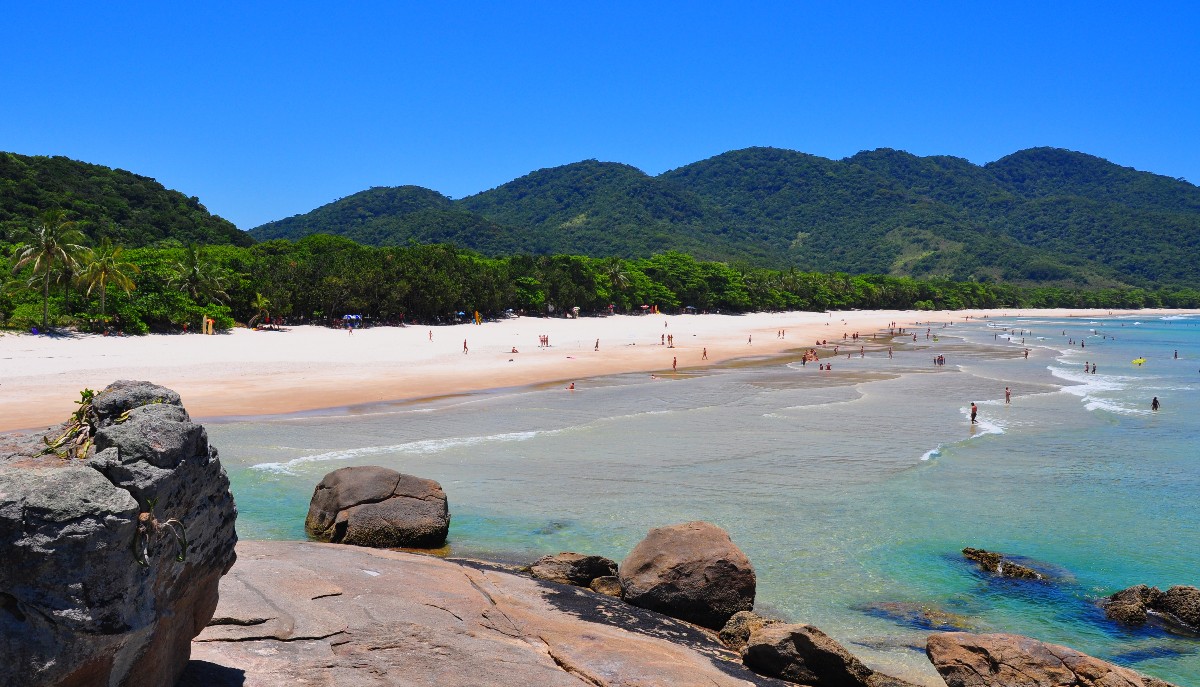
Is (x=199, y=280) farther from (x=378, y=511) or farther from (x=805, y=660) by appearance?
(x=805, y=660)

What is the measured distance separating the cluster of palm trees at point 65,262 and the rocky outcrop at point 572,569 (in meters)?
48.2

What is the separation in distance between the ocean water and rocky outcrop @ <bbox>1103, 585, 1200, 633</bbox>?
1.22ft

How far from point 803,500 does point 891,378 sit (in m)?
32.0

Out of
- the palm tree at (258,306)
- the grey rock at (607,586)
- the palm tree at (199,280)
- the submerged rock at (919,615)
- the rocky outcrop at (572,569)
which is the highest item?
the palm tree at (199,280)

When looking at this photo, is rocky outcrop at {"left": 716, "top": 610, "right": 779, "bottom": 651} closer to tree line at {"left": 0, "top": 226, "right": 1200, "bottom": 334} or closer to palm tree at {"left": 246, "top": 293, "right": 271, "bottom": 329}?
tree line at {"left": 0, "top": 226, "right": 1200, "bottom": 334}

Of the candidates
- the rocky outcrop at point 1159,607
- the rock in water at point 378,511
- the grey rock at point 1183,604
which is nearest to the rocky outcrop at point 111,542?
the rock in water at point 378,511

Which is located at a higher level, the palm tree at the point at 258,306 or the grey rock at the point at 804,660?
the palm tree at the point at 258,306

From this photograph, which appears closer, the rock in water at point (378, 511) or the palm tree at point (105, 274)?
the rock in water at point (378, 511)

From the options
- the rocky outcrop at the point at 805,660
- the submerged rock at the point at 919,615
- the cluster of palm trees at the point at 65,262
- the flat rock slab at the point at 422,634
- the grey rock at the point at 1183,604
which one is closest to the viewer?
the flat rock slab at the point at 422,634

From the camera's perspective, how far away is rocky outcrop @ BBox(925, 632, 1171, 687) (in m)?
9.49

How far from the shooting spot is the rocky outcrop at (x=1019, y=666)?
374 inches

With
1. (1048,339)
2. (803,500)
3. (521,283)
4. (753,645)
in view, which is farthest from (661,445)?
(1048,339)

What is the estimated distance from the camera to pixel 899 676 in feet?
36.1

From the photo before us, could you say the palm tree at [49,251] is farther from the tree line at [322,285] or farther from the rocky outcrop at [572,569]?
the rocky outcrop at [572,569]
